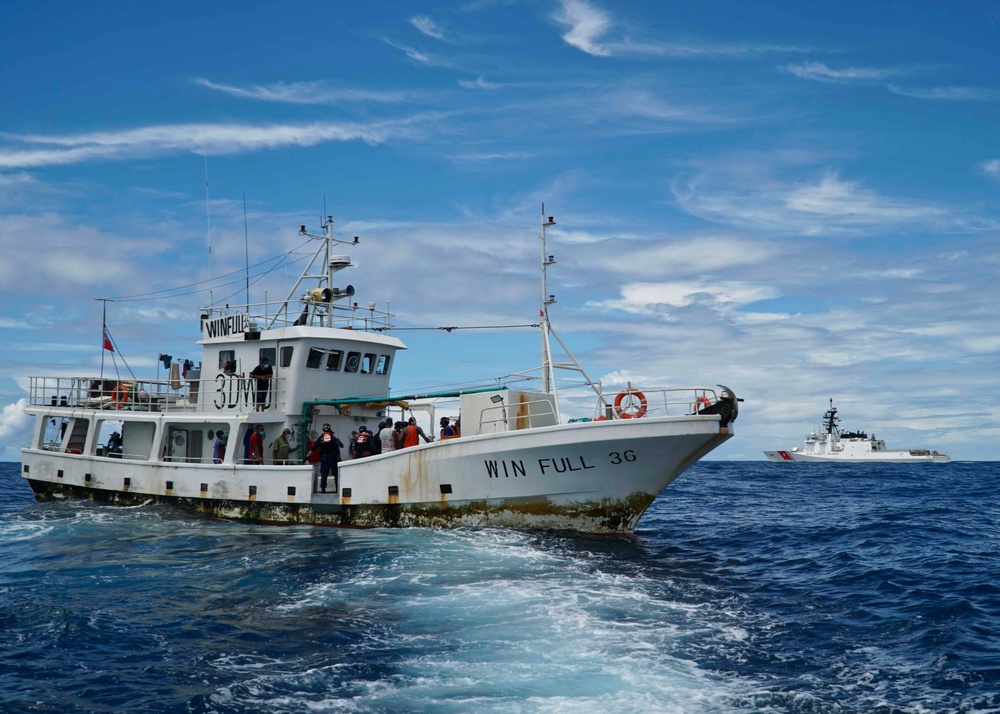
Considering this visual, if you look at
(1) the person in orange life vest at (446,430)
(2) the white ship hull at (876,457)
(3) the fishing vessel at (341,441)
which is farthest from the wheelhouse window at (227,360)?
(2) the white ship hull at (876,457)

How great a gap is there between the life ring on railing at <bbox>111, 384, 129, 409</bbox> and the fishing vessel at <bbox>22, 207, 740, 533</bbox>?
0.10 m

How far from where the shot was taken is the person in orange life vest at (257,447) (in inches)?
858

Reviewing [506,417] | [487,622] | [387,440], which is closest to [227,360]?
[387,440]

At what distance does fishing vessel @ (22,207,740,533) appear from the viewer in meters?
17.8

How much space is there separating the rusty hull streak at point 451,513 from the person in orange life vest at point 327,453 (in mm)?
761

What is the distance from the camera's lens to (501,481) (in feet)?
60.3

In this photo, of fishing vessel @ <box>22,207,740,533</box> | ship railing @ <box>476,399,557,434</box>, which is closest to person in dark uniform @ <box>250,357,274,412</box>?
fishing vessel @ <box>22,207,740,533</box>

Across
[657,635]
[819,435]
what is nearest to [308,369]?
[657,635]

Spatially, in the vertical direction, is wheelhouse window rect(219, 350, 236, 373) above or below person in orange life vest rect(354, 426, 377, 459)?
above

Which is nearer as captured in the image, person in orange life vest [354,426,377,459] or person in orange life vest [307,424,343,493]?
person in orange life vest [307,424,343,493]

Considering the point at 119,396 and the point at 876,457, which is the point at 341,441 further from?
the point at 876,457

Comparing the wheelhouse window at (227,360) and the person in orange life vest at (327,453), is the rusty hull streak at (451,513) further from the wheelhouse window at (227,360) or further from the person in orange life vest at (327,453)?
the wheelhouse window at (227,360)

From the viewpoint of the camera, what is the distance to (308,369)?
2253 centimetres

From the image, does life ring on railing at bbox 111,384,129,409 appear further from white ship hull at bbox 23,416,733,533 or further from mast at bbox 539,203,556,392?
mast at bbox 539,203,556,392
